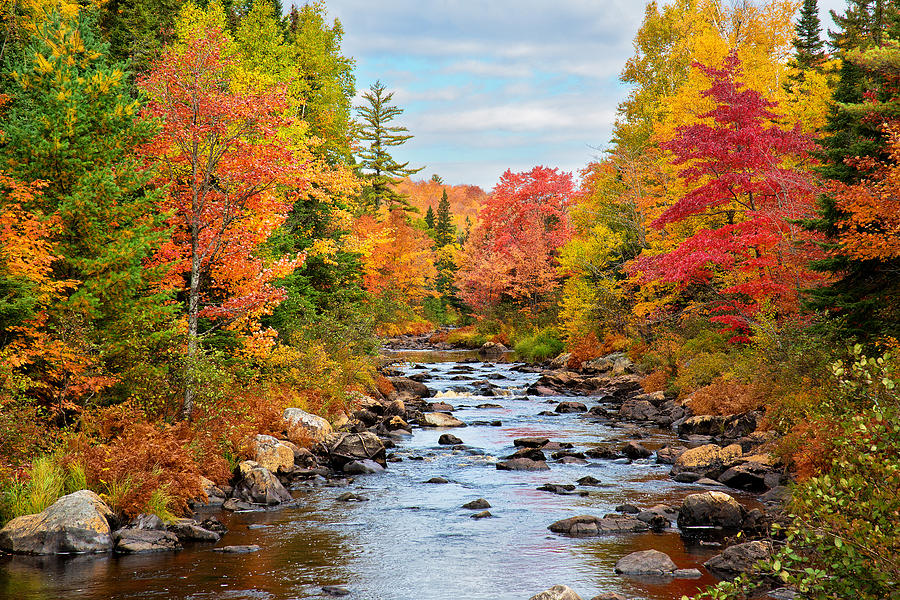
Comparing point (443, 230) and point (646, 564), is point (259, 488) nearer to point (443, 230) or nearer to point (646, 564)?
point (646, 564)

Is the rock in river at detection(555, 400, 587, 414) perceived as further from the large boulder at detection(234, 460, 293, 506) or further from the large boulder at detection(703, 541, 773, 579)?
the large boulder at detection(703, 541, 773, 579)

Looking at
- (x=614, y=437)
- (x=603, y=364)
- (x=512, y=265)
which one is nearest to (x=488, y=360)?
(x=512, y=265)

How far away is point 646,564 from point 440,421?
13062mm

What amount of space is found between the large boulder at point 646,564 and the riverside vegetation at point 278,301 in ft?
3.92

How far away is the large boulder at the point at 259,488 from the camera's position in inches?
521

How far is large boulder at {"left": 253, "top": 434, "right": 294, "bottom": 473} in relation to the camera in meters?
15.2

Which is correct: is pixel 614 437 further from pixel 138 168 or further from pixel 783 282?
pixel 138 168

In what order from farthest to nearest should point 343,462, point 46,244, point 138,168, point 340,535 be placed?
point 343,462 → point 138,168 → point 46,244 → point 340,535

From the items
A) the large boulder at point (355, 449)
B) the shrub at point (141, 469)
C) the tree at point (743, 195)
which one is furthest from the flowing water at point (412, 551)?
the tree at point (743, 195)

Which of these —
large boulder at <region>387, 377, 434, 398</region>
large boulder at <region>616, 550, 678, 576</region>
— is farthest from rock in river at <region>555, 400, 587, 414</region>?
large boulder at <region>616, 550, 678, 576</region>

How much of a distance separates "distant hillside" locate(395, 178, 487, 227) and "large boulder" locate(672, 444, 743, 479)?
88279 mm

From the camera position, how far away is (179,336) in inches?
598

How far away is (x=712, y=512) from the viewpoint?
11.6 meters

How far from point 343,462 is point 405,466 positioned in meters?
1.53
